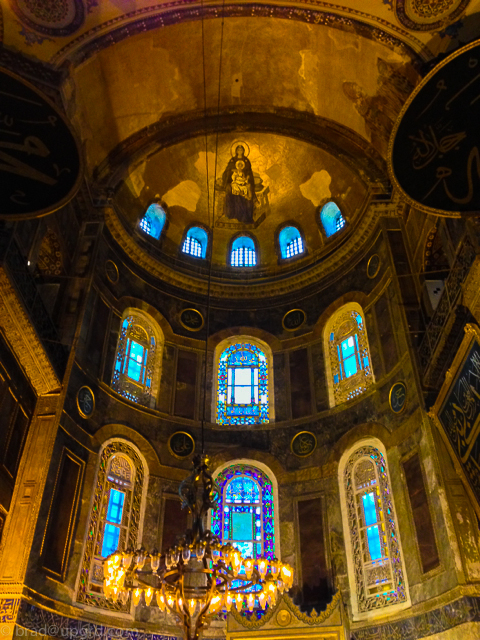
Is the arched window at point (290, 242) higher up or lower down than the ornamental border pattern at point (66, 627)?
higher up

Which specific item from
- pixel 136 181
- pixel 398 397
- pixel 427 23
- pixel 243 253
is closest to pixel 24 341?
pixel 398 397

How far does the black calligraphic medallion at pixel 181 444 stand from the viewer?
36.4 ft

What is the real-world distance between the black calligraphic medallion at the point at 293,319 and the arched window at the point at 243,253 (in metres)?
2.04

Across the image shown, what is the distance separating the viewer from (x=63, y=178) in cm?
874

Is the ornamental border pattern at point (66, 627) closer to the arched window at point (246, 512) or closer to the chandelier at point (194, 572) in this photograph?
the chandelier at point (194, 572)

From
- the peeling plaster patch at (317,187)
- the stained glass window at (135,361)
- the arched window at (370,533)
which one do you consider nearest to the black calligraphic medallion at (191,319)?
the stained glass window at (135,361)

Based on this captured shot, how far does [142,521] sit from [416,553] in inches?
175

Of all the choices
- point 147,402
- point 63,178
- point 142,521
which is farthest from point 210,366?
point 63,178

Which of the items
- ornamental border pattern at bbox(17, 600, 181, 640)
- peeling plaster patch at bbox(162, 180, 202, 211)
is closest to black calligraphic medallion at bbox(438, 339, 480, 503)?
ornamental border pattern at bbox(17, 600, 181, 640)

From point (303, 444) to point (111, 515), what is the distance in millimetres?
3737

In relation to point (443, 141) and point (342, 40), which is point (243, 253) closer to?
point (342, 40)

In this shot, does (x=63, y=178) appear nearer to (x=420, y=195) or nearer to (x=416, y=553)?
(x=420, y=195)

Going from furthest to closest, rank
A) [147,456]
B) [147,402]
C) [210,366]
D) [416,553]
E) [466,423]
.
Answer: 1. [210,366]
2. [147,402]
3. [147,456]
4. [416,553]
5. [466,423]

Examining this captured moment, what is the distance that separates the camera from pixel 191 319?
1316cm
